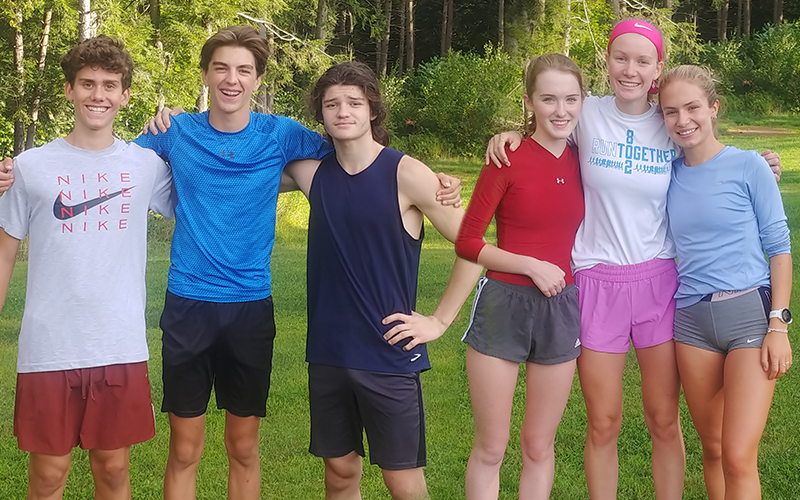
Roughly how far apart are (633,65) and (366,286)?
1.33 metres

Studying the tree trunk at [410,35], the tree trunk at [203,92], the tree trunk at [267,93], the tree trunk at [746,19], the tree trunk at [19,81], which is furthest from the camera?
the tree trunk at [746,19]

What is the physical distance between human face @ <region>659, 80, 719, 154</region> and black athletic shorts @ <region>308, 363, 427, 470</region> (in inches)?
53.9

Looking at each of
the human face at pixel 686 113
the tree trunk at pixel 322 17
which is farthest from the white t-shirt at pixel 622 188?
the tree trunk at pixel 322 17

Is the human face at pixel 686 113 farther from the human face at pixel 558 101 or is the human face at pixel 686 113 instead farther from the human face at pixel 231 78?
the human face at pixel 231 78

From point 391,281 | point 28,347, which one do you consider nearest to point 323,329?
point 391,281

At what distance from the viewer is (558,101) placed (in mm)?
3350

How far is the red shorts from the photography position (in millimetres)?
3285

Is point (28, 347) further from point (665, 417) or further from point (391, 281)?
point (665, 417)

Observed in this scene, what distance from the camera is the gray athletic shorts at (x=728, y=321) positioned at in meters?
3.36

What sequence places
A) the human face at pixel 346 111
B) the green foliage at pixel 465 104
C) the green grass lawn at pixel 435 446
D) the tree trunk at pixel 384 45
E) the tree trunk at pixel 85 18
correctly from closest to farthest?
the human face at pixel 346 111
the green grass lawn at pixel 435 446
the tree trunk at pixel 85 18
the green foliage at pixel 465 104
the tree trunk at pixel 384 45

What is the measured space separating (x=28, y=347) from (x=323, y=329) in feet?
3.56

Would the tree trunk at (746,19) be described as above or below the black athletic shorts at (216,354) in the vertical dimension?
above

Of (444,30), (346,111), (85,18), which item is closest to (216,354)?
(346,111)

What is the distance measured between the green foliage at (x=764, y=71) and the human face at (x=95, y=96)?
77.0 ft
